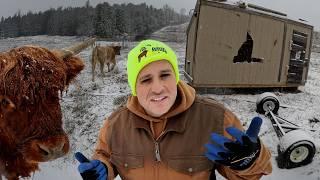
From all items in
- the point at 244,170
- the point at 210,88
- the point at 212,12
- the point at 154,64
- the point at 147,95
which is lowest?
the point at 210,88

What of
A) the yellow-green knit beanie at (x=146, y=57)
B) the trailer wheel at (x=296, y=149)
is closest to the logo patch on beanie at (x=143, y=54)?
the yellow-green knit beanie at (x=146, y=57)

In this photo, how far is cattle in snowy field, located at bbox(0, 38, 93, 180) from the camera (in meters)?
2.49

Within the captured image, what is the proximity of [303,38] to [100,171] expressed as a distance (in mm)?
12305

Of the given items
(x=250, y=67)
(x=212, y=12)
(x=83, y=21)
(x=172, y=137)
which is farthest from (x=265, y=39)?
(x=83, y=21)

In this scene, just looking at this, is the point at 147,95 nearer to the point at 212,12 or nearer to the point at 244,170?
the point at 244,170

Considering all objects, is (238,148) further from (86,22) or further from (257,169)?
(86,22)

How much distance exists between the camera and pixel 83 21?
55938 millimetres

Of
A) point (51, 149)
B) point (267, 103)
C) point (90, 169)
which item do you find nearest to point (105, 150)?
point (90, 169)

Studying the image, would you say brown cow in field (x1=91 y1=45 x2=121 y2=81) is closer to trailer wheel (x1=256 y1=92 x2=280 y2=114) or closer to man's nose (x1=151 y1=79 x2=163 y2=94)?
trailer wheel (x1=256 y1=92 x2=280 y2=114)

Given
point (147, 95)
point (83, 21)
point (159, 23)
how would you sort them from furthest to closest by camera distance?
1. point (159, 23)
2. point (83, 21)
3. point (147, 95)

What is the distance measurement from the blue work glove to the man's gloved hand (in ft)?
2.39

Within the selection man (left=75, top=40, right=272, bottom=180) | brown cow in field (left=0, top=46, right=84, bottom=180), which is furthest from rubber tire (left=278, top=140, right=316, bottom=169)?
brown cow in field (left=0, top=46, right=84, bottom=180)

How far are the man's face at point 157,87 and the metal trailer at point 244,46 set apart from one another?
1022cm

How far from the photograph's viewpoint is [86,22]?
178 feet
